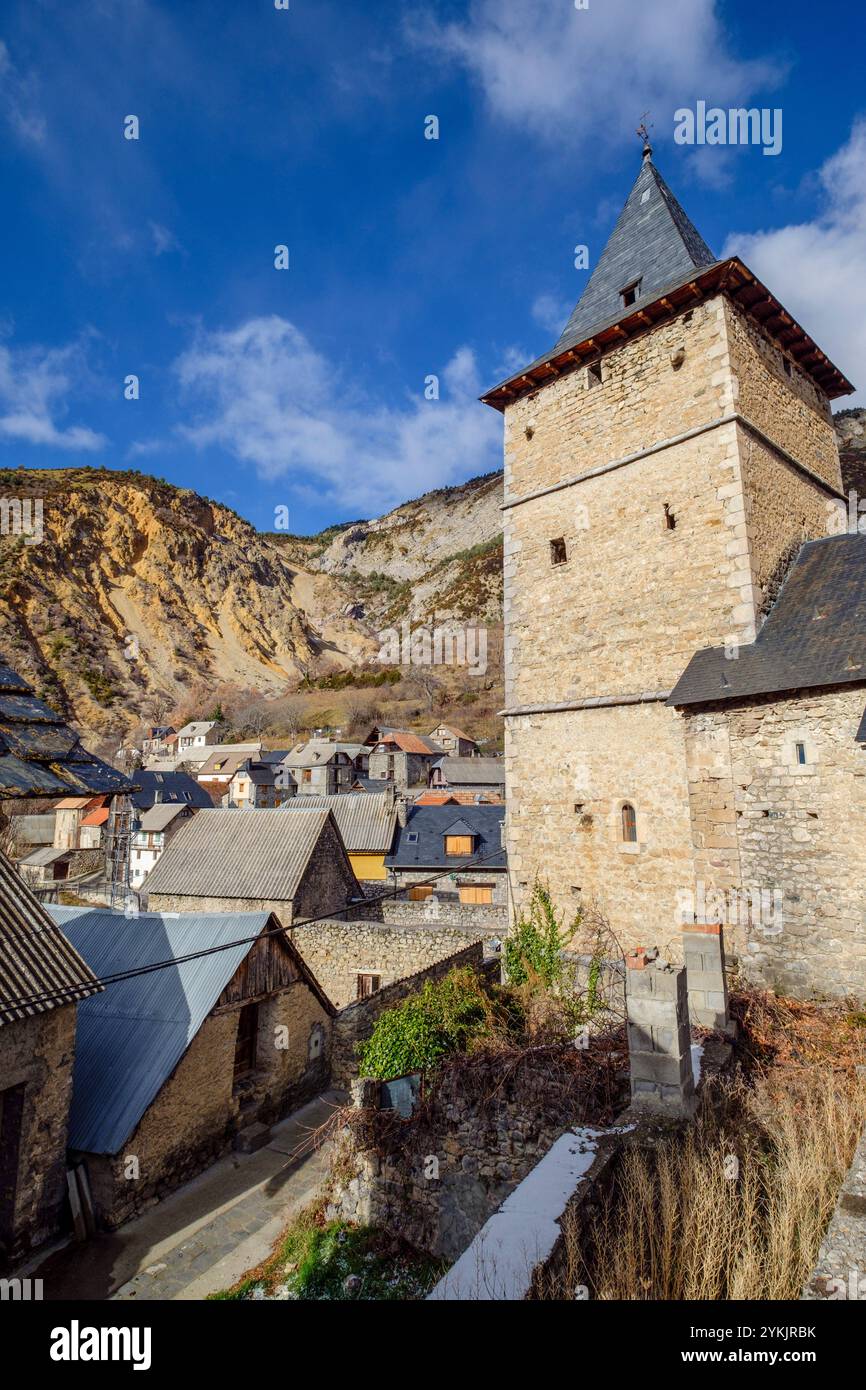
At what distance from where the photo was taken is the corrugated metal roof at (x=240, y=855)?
60.0 ft

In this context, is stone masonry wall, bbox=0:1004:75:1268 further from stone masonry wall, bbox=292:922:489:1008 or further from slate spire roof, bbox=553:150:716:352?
slate spire roof, bbox=553:150:716:352

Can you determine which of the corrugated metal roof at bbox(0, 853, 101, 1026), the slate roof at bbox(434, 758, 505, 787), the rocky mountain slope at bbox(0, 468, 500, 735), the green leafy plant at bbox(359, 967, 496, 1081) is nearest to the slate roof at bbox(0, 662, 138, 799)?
the corrugated metal roof at bbox(0, 853, 101, 1026)

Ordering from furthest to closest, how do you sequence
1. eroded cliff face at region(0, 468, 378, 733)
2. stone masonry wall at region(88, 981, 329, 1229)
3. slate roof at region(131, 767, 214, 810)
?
eroded cliff face at region(0, 468, 378, 733) → slate roof at region(131, 767, 214, 810) → stone masonry wall at region(88, 981, 329, 1229)

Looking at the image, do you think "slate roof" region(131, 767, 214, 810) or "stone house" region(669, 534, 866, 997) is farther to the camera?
"slate roof" region(131, 767, 214, 810)

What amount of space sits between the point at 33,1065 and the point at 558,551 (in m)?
11.7

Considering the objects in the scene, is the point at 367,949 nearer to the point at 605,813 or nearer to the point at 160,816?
the point at 605,813

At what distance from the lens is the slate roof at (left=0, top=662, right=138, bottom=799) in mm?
5324

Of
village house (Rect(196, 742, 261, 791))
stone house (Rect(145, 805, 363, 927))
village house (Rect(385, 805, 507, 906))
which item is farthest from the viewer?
village house (Rect(196, 742, 261, 791))

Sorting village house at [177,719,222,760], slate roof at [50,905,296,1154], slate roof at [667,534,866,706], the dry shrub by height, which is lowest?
slate roof at [50,905,296,1154]

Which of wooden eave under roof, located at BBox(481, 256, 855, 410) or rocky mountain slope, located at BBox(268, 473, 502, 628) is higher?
rocky mountain slope, located at BBox(268, 473, 502, 628)

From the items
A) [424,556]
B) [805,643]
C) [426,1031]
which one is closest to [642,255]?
[805,643]

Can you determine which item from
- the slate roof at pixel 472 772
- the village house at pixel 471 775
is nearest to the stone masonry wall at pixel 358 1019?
the village house at pixel 471 775

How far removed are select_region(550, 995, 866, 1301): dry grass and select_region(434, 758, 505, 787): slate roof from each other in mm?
42320
